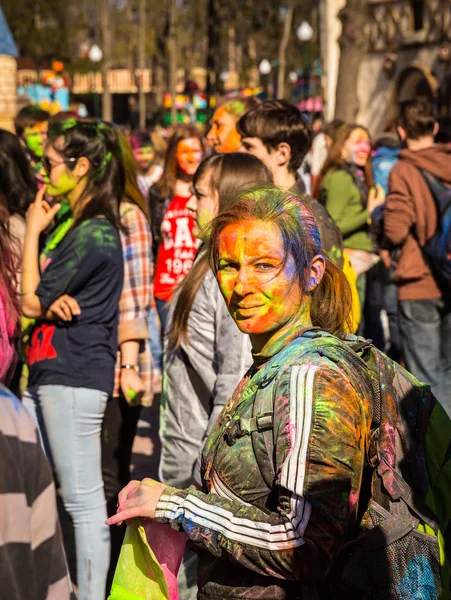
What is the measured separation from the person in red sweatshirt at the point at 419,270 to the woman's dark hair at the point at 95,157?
7.95 ft

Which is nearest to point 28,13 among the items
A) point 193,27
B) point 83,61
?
point 83,61

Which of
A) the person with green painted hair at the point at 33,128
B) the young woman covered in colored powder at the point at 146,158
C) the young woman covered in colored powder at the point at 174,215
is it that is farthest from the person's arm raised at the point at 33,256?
the young woman covered in colored powder at the point at 146,158

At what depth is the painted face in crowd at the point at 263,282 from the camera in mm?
2404

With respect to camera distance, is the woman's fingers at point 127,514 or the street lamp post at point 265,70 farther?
the street lamp post at point 265,70

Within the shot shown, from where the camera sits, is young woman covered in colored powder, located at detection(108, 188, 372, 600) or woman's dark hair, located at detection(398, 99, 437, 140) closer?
young woman covered in colored powder, located at detection(108, 188, 372, 600)

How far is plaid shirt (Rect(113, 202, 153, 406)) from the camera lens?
14.7 ft

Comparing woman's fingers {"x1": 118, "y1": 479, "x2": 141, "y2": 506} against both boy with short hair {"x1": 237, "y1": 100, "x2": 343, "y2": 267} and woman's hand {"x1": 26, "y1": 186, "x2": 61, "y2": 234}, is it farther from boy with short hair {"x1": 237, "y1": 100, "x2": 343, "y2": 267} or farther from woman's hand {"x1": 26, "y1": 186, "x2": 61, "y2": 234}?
boy with short hair {"x1": 237, "y1": 100, "x2": 343, "y2": 267}

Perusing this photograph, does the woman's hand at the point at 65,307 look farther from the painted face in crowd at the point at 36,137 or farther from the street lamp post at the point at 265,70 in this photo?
the street lamp post at the point at 265,70

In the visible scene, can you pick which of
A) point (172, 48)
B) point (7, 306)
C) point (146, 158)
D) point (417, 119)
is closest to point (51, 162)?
point (7, 306)

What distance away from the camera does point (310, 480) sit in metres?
2.08

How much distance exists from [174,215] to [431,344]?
179 cm

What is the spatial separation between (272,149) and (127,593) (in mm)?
2665

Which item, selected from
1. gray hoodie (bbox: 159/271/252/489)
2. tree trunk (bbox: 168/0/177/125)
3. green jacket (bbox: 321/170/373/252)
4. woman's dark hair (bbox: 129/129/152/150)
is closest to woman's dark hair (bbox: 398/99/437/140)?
green jacket (bbox: 321/170/373/252)

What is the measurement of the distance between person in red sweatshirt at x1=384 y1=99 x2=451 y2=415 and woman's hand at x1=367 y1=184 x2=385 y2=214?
155 centimetres
